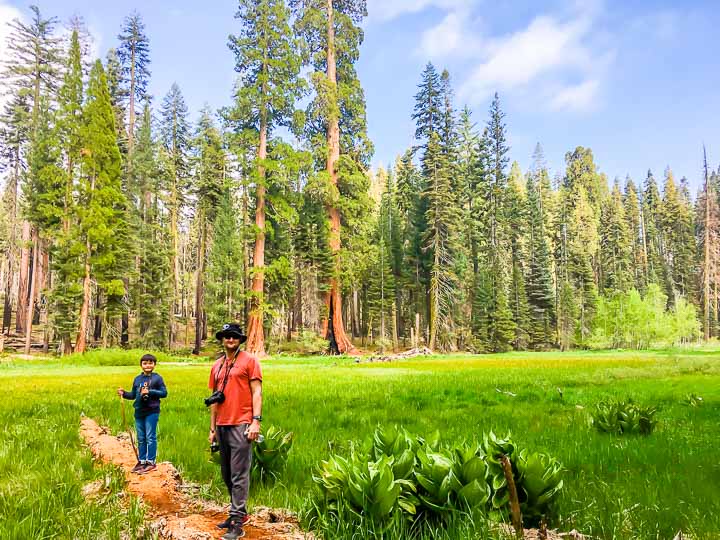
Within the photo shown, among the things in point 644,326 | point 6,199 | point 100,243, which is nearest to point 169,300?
point 100,243

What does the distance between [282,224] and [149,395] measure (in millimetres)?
38788

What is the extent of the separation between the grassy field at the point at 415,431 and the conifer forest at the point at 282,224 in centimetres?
1714

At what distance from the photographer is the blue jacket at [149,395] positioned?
597 cm

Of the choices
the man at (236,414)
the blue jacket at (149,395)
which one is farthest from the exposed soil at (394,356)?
the man at (236,414)

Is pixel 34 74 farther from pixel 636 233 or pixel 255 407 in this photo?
pixel 636 233

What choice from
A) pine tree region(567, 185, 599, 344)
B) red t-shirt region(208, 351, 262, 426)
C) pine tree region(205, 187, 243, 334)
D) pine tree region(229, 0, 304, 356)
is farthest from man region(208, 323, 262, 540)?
pine tree region(567, 185, 599, 344)

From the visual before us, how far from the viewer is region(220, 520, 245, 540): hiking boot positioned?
3.55 meters

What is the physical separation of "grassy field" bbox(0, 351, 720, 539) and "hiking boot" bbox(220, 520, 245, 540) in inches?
21.8

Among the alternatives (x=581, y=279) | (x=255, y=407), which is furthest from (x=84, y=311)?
(x=581, y=279)

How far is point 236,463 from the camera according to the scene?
4.08m

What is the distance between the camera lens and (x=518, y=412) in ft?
29.8

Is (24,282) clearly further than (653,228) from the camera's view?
No

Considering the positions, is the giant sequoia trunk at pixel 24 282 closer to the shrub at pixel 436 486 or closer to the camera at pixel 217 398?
the camera at pixel 217 398

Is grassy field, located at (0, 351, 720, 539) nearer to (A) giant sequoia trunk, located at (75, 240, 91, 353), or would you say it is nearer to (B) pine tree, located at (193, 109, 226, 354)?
(A) giant sequoia trunk, located at (75, 240, 91, 353)
